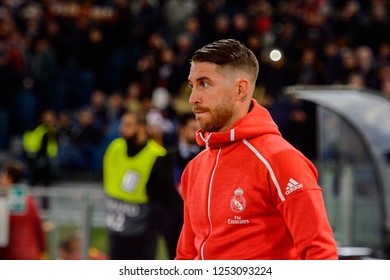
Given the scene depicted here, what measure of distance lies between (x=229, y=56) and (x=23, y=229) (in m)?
4.08

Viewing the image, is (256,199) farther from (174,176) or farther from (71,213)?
(71,213)

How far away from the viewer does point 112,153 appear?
677 centimetres

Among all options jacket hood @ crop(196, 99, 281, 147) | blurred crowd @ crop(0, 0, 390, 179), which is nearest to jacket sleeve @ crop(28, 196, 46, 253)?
blurred crowd @ crop(0, 0, 390, 179)

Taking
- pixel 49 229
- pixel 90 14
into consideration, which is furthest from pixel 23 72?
pixel 49 229

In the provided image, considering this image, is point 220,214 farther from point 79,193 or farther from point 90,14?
point 90,14

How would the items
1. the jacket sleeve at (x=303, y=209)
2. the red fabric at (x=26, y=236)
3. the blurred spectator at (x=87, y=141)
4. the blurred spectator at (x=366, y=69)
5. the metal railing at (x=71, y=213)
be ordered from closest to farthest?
the jacket sleeve at (x=303, y=209) → the red fabric at (x=26, y=236) → the metal railing at (x=71, y=213) → the blurred spectator at (x=366, y=69) → the blurred spectator at (x=87, y=141)

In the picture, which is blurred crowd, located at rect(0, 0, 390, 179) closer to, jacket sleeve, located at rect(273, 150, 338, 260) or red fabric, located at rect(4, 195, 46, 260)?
red fabric, located at rect(4, 195, 46, 260)

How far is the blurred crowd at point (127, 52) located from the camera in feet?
31.6

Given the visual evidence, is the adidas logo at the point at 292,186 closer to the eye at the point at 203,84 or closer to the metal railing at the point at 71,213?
the eye at the point at 203,84

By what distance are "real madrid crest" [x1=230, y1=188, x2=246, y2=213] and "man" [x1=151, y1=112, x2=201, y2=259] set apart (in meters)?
2.97

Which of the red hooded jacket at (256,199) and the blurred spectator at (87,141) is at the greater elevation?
the red hooded jacket at (256,199)

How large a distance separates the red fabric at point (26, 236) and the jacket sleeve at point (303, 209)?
3.99m

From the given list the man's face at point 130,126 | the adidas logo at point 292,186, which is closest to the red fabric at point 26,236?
the man's face at point 130,126
